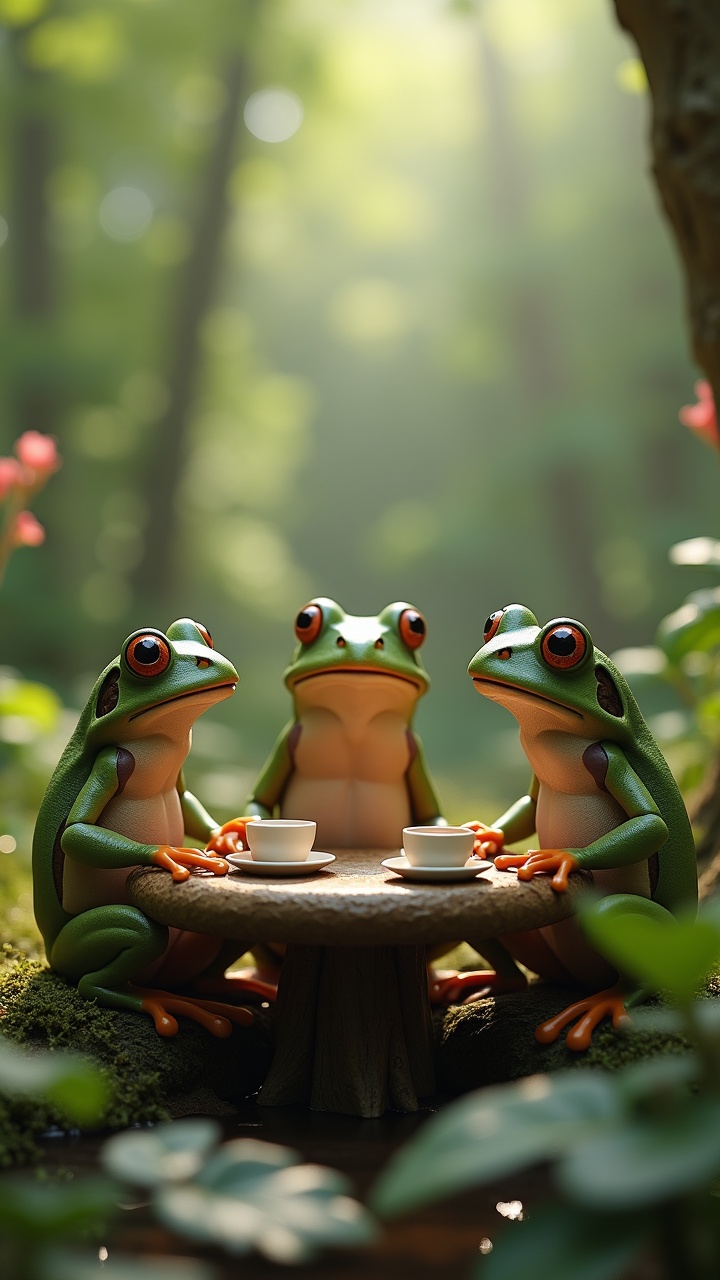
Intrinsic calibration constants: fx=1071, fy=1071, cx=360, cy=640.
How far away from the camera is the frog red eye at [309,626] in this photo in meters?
2.67

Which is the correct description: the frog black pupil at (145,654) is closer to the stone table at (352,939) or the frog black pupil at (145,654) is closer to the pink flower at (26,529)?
the stone table at (352,939)

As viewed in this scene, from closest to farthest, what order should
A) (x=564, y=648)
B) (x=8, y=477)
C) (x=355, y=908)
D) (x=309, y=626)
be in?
1. (x=355, y=908)
2. (x=564, y=648)
3. (x=309, y=626)
4. (x=8, y=477)

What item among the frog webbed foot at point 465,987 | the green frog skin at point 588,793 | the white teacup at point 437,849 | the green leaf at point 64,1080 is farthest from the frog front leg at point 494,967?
the green leaf at point 64,1080

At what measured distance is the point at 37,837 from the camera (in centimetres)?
244

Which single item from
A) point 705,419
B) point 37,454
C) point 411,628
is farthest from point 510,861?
point 37,454

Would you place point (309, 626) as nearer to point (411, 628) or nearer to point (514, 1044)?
point (411, 628)

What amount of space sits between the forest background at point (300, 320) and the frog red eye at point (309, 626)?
4.57 feet

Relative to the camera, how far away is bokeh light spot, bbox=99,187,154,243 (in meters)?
10.5

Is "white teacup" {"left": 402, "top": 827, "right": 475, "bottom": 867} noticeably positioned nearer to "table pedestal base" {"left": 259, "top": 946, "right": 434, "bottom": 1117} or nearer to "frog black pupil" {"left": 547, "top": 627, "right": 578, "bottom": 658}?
"table pedestal base" {"left": 259, "top": 946, "right": 434, "bottom": 1117}

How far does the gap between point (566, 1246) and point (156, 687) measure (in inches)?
58.1

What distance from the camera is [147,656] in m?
2.32

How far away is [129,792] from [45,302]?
7.78 m

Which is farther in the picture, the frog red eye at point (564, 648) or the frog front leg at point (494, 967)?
the frog front leg at point (494, 967)

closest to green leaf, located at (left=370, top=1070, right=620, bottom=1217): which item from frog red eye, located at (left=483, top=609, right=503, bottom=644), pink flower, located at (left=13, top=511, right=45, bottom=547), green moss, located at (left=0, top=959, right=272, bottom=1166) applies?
green moss, located at (left=0, top=959, right=272, bottom=1166)
